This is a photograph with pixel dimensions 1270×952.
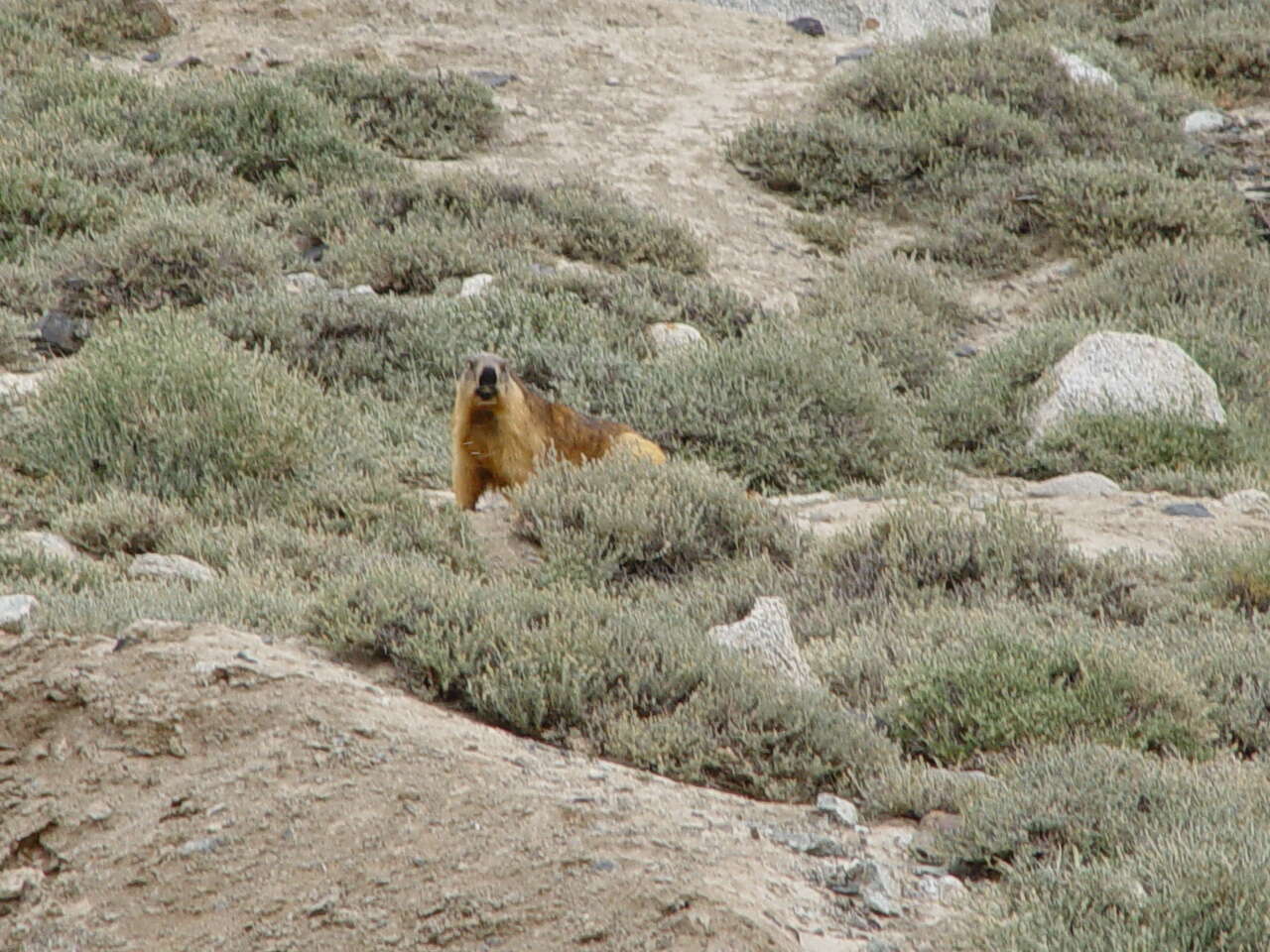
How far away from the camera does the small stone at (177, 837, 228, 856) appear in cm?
416

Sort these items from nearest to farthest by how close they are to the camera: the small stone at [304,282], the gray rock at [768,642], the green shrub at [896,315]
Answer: the gray rock at [768,642], the small stone at [304,282], the green shrub at [896,315]

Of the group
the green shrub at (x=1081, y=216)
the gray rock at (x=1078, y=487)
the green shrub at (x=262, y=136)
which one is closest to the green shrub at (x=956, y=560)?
the gray rock at (x=1078, y=487)

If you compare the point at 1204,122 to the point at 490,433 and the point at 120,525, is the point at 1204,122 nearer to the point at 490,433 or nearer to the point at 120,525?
the point at 490,433

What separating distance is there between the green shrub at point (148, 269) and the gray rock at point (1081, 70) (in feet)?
30.8

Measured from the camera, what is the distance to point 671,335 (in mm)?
11602

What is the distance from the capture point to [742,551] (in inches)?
310

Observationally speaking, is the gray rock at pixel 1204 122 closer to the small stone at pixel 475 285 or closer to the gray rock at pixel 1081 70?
the gray rock at pixel 1081 70

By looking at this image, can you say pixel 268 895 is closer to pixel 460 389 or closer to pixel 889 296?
pixel 460 389

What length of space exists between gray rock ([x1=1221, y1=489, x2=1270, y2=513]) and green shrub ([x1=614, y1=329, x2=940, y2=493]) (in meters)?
1.78

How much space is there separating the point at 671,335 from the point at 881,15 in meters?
9.05

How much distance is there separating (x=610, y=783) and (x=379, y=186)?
31.3ft

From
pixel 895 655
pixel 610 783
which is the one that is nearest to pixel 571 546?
pixel 895 655

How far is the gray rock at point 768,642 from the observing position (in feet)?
19.6

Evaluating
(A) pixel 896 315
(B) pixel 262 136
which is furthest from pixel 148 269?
(A) pixel 896 315
